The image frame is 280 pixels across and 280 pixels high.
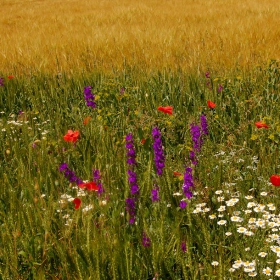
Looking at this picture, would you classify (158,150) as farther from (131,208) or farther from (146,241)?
(146,241)

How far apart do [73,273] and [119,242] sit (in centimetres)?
21

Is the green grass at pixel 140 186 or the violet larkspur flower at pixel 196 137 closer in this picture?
the green grass at pixel 140 186

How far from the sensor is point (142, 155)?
2535 mm

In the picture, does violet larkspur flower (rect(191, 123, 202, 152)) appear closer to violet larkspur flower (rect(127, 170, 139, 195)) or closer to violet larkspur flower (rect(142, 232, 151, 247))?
violet larkspur flower (rect(127, 170, 139, 195))

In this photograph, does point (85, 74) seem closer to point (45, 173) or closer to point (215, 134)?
point (215, 134)

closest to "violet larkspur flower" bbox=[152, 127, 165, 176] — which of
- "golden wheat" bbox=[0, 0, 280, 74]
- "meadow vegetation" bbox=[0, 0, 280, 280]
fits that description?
"meadow vegetation" bbox=[0, 0, 280, 280]

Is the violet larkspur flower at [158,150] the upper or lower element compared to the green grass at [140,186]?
upper

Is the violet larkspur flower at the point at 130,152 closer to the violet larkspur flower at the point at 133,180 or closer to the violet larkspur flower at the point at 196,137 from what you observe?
the violet larkspur flower at the point at 133,180

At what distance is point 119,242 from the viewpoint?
161cm

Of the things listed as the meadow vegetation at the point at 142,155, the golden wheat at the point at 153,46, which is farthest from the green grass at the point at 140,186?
the golden wheat at the point at 153,46

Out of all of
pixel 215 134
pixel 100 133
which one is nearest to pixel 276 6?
pixel 215 134

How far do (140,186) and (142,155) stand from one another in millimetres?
525

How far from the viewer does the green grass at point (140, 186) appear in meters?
1.63

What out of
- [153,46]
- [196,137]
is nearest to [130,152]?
[196,137]
